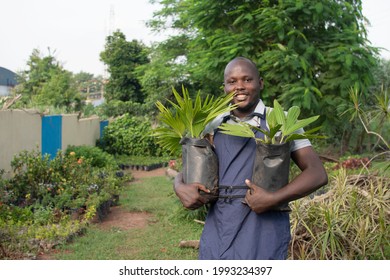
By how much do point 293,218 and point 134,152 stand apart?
12707 millimetres

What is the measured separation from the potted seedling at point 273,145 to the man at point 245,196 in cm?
5

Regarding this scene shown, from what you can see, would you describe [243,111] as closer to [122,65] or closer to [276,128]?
[276,128]

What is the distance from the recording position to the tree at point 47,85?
1866 cm

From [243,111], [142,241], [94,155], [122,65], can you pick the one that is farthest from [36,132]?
[122,65]

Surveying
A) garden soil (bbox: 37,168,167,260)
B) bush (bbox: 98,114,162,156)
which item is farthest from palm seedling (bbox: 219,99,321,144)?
bush (bbox: 98,114,162,156)

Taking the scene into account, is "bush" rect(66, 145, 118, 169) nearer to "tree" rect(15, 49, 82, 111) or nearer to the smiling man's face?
"tree" rect(15, 49, 82, 111)

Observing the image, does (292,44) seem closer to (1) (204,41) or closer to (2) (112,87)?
(1) (204,41)

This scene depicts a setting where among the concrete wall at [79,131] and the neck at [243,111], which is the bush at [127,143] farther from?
the neck at [243,111]

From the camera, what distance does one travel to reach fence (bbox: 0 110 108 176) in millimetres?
8570

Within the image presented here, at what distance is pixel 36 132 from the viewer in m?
10.1

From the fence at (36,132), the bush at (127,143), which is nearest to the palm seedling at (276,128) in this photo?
the fence at (36,132)

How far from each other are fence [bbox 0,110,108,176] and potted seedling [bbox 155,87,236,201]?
5.91 m

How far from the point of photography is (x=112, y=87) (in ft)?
93.5
